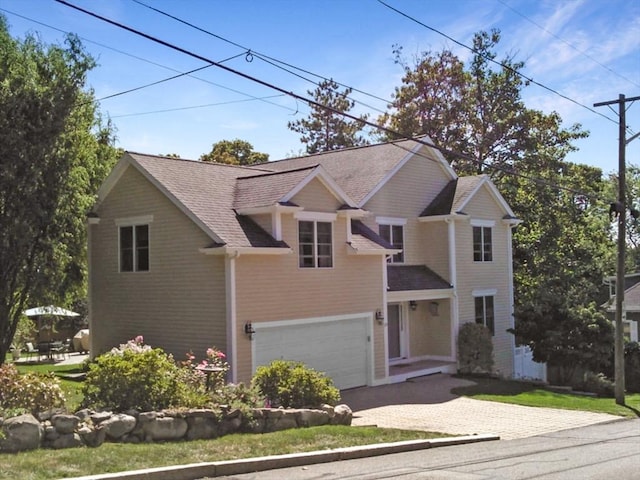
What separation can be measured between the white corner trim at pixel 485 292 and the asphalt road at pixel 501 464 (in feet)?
40.2

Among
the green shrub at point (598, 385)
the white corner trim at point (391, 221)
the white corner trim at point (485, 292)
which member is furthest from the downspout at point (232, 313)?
the green shrub at point (598, 385)

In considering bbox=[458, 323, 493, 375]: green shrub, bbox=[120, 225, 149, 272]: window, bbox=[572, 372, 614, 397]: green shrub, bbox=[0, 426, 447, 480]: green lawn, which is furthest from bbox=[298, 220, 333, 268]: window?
bbox=[572, 372, 614, 397]: green shrub

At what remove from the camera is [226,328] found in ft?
57.4

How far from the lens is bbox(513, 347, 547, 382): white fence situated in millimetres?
29266

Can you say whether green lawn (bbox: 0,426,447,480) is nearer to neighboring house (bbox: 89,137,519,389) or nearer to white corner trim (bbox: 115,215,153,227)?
neighboring house (bbox: 89,137,519,389)

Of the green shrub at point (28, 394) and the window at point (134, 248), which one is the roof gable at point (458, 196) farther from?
the green shrub at point (28, 394)

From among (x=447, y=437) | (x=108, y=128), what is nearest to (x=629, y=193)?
(x=108, y=128)

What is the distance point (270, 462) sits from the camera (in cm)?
1058

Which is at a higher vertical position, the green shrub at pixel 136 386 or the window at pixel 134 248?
the window at pixel 134 248

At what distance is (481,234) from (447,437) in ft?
47.0

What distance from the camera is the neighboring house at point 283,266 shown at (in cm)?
1803

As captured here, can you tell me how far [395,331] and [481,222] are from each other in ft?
18.5

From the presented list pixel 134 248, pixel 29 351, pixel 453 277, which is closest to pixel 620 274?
pixel 453 277

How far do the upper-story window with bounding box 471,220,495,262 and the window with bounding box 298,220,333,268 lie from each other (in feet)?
27.9
